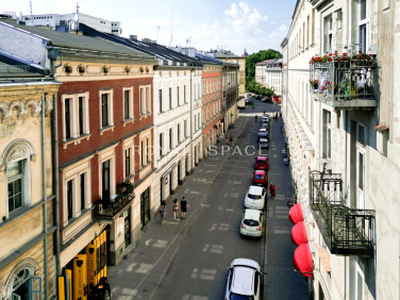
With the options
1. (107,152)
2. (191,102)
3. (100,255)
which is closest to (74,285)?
(100,255)

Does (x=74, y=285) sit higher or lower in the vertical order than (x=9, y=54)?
lower

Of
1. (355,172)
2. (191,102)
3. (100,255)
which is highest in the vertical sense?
(191,102)

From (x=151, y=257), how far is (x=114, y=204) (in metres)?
4.23

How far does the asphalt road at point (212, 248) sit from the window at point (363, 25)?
38.7ft

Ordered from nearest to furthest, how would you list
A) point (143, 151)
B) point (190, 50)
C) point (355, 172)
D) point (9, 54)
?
point (355, 172) < point (9, 54) < point (143, 151) < point (190, 50)

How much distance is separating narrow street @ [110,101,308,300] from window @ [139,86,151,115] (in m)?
7.09

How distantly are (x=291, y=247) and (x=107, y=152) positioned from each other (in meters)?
10.9

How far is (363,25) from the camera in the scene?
8641mm

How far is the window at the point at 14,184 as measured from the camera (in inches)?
460

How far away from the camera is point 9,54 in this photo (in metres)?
13.8

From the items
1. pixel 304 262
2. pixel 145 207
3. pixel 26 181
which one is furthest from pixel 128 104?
pixel 304 262

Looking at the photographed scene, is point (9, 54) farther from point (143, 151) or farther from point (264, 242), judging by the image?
point (264, 242)

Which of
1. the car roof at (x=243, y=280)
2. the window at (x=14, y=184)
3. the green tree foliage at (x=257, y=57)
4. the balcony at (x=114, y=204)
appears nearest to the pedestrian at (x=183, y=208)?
the balcony at (x=114, y=204)

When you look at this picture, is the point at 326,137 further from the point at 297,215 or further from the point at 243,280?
the point at 297,215
